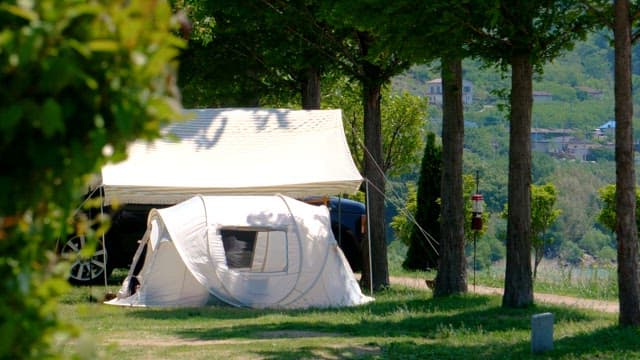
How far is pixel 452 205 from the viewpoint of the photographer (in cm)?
1692

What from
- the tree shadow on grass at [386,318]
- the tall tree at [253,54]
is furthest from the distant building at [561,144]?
the tree shadow on grass at [386,318]

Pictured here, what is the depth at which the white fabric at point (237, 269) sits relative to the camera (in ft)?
54.1

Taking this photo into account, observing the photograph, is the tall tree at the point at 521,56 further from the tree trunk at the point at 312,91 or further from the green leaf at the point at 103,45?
the green leaf at the point at 103,45

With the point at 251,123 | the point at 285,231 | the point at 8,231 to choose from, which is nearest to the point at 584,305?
the point at 285,231

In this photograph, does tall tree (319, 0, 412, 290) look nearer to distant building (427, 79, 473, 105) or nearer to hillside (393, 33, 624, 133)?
distant building (427, 79, 473, 105)

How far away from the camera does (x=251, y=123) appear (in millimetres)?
19156

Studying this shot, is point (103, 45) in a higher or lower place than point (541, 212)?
higher

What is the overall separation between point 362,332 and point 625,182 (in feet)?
10.8

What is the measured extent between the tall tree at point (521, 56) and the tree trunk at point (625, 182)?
39.2 inches

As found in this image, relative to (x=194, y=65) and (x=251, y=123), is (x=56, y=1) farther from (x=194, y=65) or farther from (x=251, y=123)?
(x=194, y=65)

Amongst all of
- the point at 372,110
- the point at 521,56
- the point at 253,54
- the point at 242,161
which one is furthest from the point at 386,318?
the point at 253,54

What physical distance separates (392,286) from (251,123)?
13.2 ft

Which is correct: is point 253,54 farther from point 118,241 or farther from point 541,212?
point 541,212

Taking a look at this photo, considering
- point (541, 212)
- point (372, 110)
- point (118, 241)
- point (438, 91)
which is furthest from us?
point (438, 91)
